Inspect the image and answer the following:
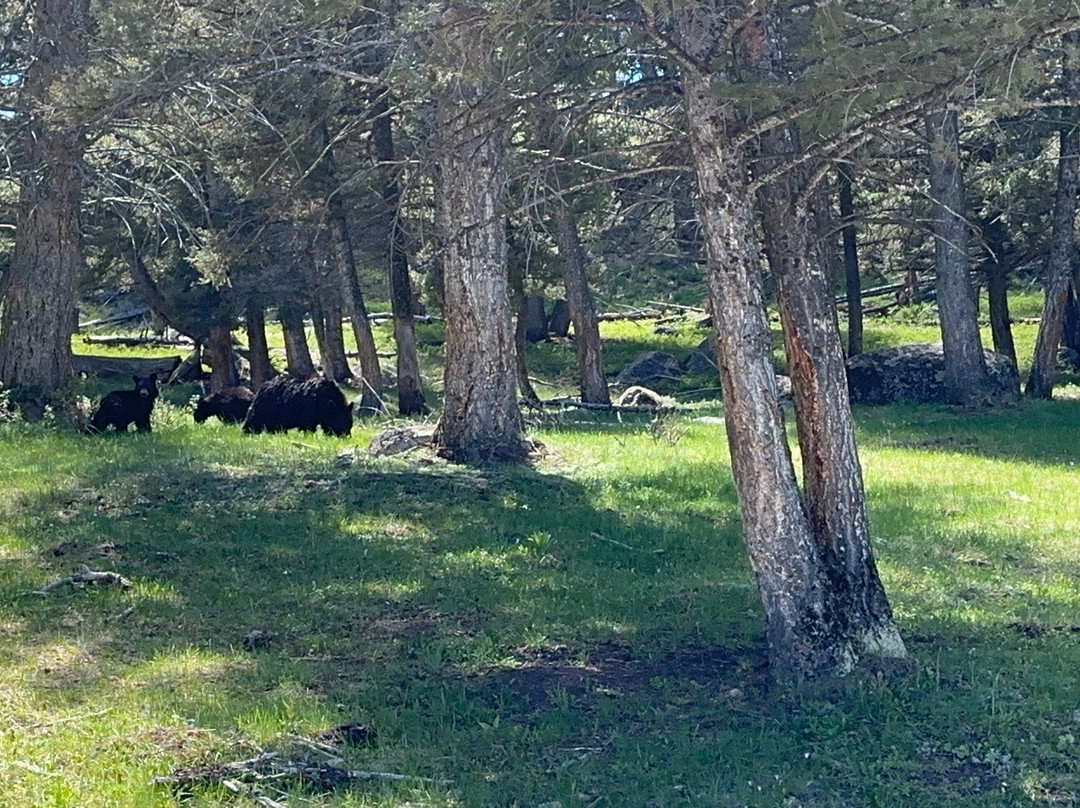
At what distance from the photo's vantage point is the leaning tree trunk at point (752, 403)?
686cm

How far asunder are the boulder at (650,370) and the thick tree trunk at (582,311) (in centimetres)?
813

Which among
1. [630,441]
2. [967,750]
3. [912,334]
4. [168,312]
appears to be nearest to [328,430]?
[630,441]

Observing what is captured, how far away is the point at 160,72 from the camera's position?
10.4m

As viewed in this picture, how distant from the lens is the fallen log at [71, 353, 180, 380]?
34.5m

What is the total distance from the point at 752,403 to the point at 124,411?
10884mm

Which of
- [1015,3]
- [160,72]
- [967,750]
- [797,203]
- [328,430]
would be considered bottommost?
[967,750]

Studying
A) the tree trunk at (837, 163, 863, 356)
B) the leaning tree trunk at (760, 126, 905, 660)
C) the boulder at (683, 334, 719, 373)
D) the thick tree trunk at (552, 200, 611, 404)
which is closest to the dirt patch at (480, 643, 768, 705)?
the leaning tree trunk at (760, 126, 905, 660)

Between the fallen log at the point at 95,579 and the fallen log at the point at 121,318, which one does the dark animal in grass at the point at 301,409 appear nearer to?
the fallen log at the point at 95,579

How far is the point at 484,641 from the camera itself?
25.9ft

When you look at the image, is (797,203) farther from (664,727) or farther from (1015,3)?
(664,727)

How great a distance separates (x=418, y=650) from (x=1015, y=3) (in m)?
4.74

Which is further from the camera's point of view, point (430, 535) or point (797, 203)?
point (430, 535)

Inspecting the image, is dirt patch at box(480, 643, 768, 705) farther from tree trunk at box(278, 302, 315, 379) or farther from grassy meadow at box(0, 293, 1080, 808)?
tree trunk at box(278, 302, 315, 379)

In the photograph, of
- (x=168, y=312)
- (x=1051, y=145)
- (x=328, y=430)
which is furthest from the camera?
(x=168, y=312)
